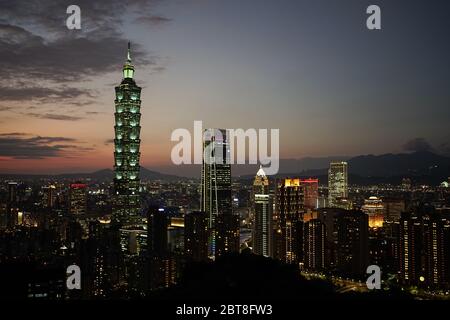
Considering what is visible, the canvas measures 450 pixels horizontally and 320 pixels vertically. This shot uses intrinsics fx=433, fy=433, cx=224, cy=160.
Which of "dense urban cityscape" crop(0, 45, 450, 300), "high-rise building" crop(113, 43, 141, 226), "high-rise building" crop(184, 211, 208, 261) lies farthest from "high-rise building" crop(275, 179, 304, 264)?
"high-rise building" crop(113, 43, 141, 226)

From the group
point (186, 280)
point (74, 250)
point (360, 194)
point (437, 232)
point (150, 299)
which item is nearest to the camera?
point (150, 299)

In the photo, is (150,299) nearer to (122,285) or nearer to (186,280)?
(186,280)

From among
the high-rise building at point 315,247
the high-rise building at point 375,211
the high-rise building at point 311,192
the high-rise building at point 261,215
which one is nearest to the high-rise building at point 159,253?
the high-rise building at point 261,215

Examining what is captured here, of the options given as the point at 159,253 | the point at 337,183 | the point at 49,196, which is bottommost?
the point at 159,253

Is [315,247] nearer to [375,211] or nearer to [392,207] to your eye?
[375,211]

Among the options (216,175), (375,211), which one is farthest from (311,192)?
(216,175)
